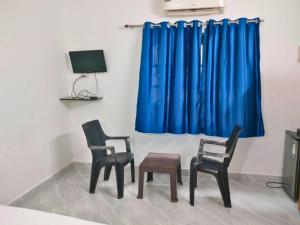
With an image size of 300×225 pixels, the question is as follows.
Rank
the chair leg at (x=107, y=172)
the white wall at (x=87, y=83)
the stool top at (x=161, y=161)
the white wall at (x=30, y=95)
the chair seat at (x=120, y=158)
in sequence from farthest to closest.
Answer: the chair leg at (x=107, y=172) → the chair seat at (x=120, y=158) → the stool top at (x=161, y=161) → the white wall at (x=87, y=83) → the white wall at (x=30, y=95)

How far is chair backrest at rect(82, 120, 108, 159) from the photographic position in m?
2.80

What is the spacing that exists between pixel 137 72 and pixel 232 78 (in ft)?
4.02

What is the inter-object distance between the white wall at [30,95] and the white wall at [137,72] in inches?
13.1

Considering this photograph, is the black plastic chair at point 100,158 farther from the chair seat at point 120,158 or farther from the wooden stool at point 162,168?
the wooden stool at point 162,168

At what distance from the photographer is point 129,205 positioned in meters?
2.56

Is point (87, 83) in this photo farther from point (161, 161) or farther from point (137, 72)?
point (161, 161)

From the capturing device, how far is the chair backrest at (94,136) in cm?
280

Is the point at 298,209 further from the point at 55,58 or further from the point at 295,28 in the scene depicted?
the point at 55,58

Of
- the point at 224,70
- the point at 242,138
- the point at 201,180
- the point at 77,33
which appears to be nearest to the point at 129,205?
the point at 201,180

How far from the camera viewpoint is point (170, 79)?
3053 mm

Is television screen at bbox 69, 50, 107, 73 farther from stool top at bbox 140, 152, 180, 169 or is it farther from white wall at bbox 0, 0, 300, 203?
stool top at bbox 140, 152, 180, 169

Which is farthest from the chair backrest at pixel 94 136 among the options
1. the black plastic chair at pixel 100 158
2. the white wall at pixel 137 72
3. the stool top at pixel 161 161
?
the stool top at pixel 161 161

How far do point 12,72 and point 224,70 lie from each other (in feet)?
7.54

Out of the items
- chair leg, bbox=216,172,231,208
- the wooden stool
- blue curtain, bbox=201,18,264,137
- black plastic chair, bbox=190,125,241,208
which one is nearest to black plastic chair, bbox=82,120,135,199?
the wooden stool
